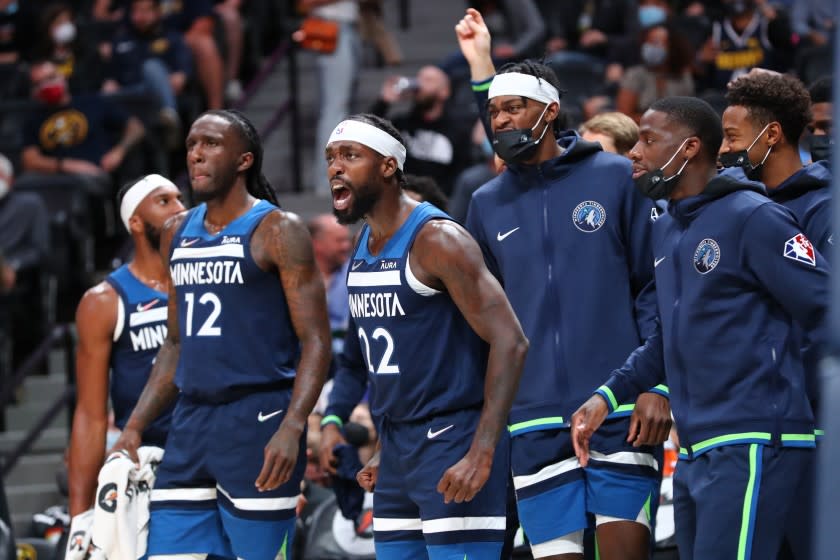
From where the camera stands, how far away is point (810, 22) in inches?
468

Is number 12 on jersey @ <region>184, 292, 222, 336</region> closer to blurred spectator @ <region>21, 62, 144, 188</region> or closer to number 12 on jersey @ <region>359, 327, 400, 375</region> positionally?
number 12 on jersey @ <region>359, 327, 400, 375</region>

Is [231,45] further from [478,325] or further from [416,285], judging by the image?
[478,325]

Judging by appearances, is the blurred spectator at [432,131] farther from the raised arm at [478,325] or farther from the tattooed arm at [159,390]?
the raised arm at [478,325]

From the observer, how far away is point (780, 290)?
455 cm

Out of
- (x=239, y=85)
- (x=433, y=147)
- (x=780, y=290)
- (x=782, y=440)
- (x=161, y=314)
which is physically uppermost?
(x=780, y=290)

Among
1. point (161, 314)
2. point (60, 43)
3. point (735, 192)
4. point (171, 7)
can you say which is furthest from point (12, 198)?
point (735, 192)

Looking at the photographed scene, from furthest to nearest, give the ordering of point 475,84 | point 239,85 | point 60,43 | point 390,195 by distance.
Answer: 1. point 239,85
2. point 60,43
3. point 475,84
4. point 390,195

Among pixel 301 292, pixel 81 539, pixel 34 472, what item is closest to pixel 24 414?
pixel 34 472

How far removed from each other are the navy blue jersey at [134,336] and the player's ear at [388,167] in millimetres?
1538

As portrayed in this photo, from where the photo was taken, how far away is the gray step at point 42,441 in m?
10.1

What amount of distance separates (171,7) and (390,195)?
8939mm

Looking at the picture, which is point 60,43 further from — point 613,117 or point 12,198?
point 613,117

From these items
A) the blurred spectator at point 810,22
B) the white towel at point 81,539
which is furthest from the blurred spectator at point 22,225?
the blurred spectator at point 810,22

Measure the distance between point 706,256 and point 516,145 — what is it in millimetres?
1027
